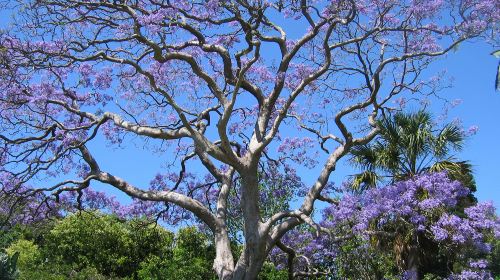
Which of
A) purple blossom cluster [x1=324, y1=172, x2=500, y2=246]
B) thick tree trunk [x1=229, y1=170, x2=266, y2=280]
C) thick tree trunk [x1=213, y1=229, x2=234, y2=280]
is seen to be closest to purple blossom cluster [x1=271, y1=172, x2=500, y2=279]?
purple blossom cluster [x1=324, y1=172, x2=500, y2=246]

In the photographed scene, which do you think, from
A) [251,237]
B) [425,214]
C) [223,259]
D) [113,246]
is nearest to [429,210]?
[425,214]

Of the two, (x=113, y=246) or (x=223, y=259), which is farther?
(x=113, y=246)

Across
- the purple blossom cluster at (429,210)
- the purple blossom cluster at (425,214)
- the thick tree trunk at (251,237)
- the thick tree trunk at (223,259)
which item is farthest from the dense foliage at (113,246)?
the purple blossom cluster at (429,210)

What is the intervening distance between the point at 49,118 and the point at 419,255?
8.75 metres

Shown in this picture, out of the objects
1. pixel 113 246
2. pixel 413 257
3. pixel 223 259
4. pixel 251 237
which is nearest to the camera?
pixel 413 257

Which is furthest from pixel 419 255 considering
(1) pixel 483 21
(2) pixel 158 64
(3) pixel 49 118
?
(3) pixel 49 118

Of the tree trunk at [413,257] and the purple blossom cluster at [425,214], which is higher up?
the purple blossom cluster at [425,214]

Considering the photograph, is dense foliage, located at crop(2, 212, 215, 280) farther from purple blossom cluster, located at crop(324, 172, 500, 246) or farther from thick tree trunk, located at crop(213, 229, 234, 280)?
purple blossom cluster, located at crop(324, 172, 500, 246)

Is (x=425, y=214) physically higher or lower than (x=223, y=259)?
higher

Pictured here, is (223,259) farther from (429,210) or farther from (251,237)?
(429,210)

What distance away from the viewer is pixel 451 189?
40.7ft

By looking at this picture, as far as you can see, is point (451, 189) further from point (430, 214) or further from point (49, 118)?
point (49, 118)

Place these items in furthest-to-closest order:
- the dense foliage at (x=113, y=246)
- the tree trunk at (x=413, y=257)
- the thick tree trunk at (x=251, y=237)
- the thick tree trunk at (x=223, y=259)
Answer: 1. the dense foliage at (x=113, y=246)
2. the thick tree trunk at (x=223, y=259)
3. the thick tree trunk at (x=251, y=237)
4. the tree trunk at (x=413, y=257)

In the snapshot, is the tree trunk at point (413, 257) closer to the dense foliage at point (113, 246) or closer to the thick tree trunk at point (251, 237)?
the thick tree trunk at point (251, 237)
